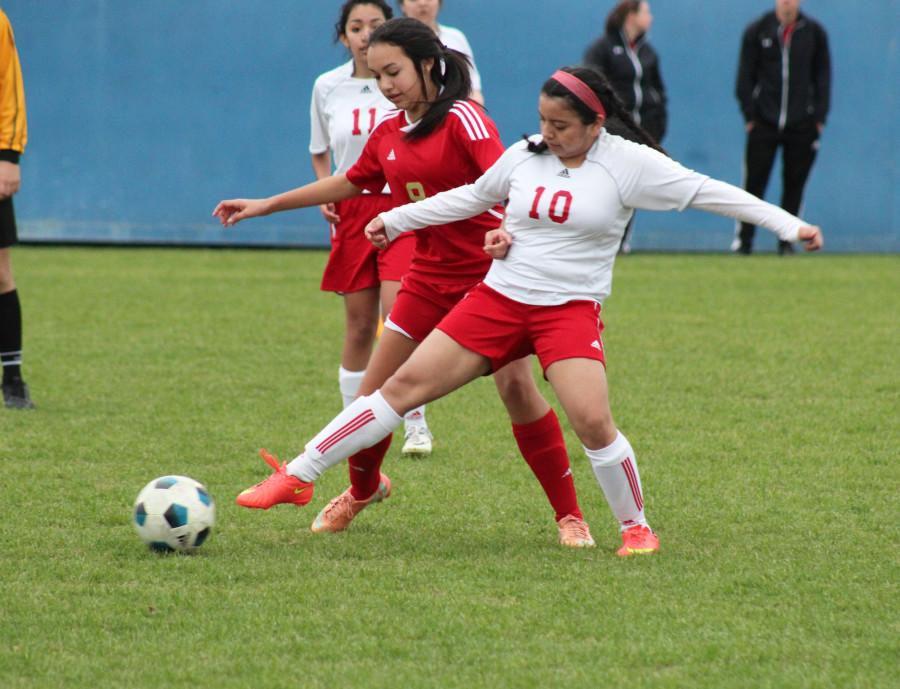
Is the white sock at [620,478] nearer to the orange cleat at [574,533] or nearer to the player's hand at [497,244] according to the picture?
the orange cleat at [574,533]

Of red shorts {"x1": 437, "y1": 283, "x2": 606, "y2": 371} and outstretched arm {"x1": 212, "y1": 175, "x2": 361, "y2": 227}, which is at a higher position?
outstretched arm {"x1": 212, "y1": 175, "x2": 361, "y2": 227}

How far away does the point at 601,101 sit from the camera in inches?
190

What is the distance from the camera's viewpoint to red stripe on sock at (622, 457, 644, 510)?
16.1 ft

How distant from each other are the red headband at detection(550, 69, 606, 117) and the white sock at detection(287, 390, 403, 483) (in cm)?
121

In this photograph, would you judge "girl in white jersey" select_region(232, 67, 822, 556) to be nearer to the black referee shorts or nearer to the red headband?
the red headband

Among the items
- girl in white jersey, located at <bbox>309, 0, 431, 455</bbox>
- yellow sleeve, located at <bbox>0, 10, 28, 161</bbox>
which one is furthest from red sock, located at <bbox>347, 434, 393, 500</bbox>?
yellow sleeve, located at <bbox>0, 10, 28, 161</bbox>

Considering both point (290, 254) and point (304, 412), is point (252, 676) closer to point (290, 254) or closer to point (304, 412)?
point (304, 412)

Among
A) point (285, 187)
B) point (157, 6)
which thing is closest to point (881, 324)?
point (285, 187)

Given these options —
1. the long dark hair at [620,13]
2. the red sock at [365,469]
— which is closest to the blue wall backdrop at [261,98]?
the long dark hair at [620,13]

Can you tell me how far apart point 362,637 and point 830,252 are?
587 inches

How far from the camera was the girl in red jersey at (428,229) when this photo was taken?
5.18 metres

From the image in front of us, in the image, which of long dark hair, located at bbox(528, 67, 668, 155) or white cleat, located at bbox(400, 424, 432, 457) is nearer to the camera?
long dark hair, located at bbox(528, 67, 668, 155)

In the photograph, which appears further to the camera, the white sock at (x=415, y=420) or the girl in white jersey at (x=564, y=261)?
the white sock at (x=415, y=420)

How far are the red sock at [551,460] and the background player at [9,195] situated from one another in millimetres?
3432
